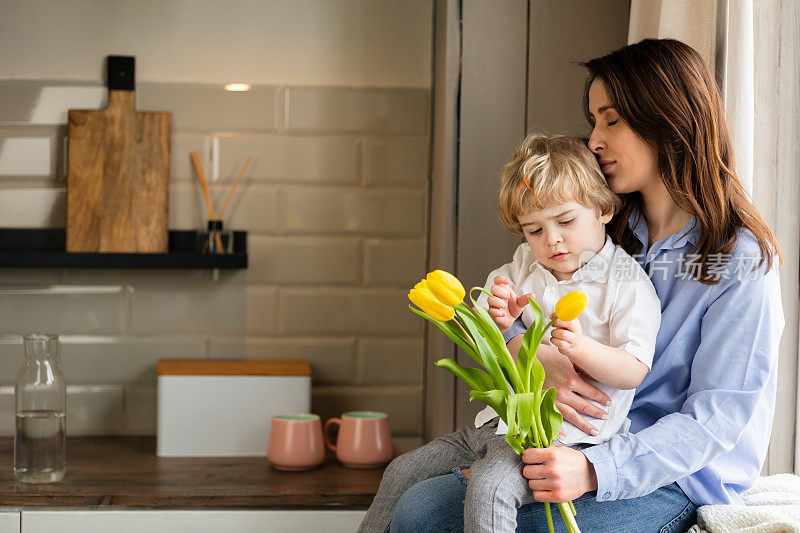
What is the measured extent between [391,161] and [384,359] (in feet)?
1.75

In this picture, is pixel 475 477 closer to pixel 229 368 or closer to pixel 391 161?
pixel 229 368

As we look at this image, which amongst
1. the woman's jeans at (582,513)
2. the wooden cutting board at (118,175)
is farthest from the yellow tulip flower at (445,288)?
the wooden cutting board at (118,175)

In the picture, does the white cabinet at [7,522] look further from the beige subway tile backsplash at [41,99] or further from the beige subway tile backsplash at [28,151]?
the beige subway tile backsplash at [41,99]

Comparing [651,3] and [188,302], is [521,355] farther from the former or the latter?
[188,302]

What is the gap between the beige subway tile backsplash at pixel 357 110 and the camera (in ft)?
6.94

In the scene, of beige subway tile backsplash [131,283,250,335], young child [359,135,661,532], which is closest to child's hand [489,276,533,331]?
young child [359,135,661,532]

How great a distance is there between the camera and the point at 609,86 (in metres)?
1.31

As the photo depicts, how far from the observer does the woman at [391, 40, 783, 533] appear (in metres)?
1.15

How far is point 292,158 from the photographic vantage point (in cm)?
212

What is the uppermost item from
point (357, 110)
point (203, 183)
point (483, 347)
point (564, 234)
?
point (357, 110)

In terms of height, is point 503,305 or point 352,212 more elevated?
point 352,212

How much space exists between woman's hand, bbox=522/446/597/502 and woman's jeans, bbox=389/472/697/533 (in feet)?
0.34

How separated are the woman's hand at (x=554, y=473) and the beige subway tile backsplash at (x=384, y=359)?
1056 millimetres

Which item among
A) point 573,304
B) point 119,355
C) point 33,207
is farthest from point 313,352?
point 573,304
